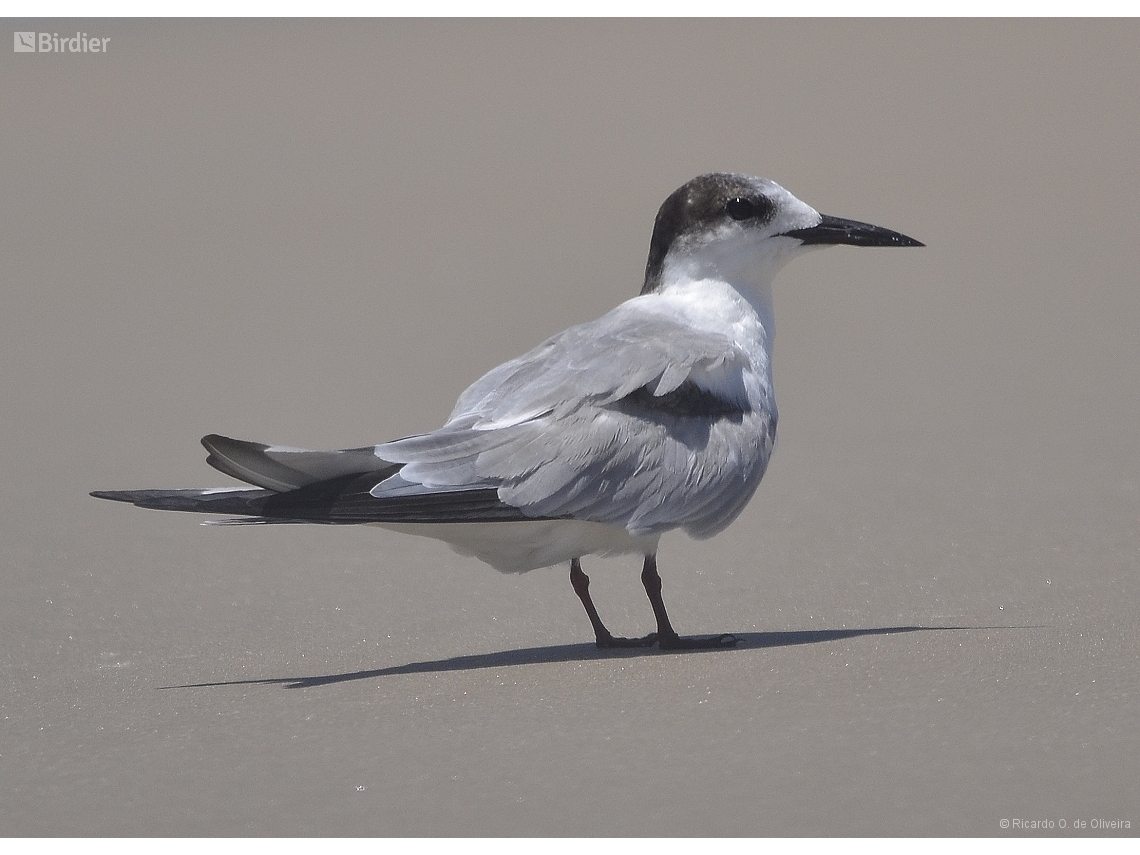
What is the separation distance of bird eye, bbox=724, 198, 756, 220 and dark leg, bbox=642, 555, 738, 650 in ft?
3.41

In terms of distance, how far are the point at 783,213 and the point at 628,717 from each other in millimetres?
1843

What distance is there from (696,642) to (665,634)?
9cm

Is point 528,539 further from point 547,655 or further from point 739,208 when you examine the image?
point 739,208

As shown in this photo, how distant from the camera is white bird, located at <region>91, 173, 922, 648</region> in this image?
13.6 feet

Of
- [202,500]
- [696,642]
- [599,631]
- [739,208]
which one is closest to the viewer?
[202,500]

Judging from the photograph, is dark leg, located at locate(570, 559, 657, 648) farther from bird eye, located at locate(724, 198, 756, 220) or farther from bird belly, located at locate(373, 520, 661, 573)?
bird eye, located at locate(724, 198, 756, 220)

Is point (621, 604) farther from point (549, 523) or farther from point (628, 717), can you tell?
point (628, 717)

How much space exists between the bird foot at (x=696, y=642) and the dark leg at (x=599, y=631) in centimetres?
9

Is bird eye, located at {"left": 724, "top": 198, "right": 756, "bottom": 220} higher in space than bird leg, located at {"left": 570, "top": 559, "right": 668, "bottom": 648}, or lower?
higher

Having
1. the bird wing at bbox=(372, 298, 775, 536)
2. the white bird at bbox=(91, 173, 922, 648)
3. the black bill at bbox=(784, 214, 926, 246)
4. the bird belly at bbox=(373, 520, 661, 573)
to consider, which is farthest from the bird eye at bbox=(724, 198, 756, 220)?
the bird belly at bbox=(373, 520, 661, 573)

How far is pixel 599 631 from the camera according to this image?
4.62 m

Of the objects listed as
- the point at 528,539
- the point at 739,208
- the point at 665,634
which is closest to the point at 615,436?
the point at 528,539

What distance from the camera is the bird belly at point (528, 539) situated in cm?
434

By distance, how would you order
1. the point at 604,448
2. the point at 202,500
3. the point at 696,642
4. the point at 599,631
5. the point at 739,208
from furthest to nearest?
the point at 739,208
the point at 599,631
the point at 696,642
the point at 604,448
the point at 202,500
